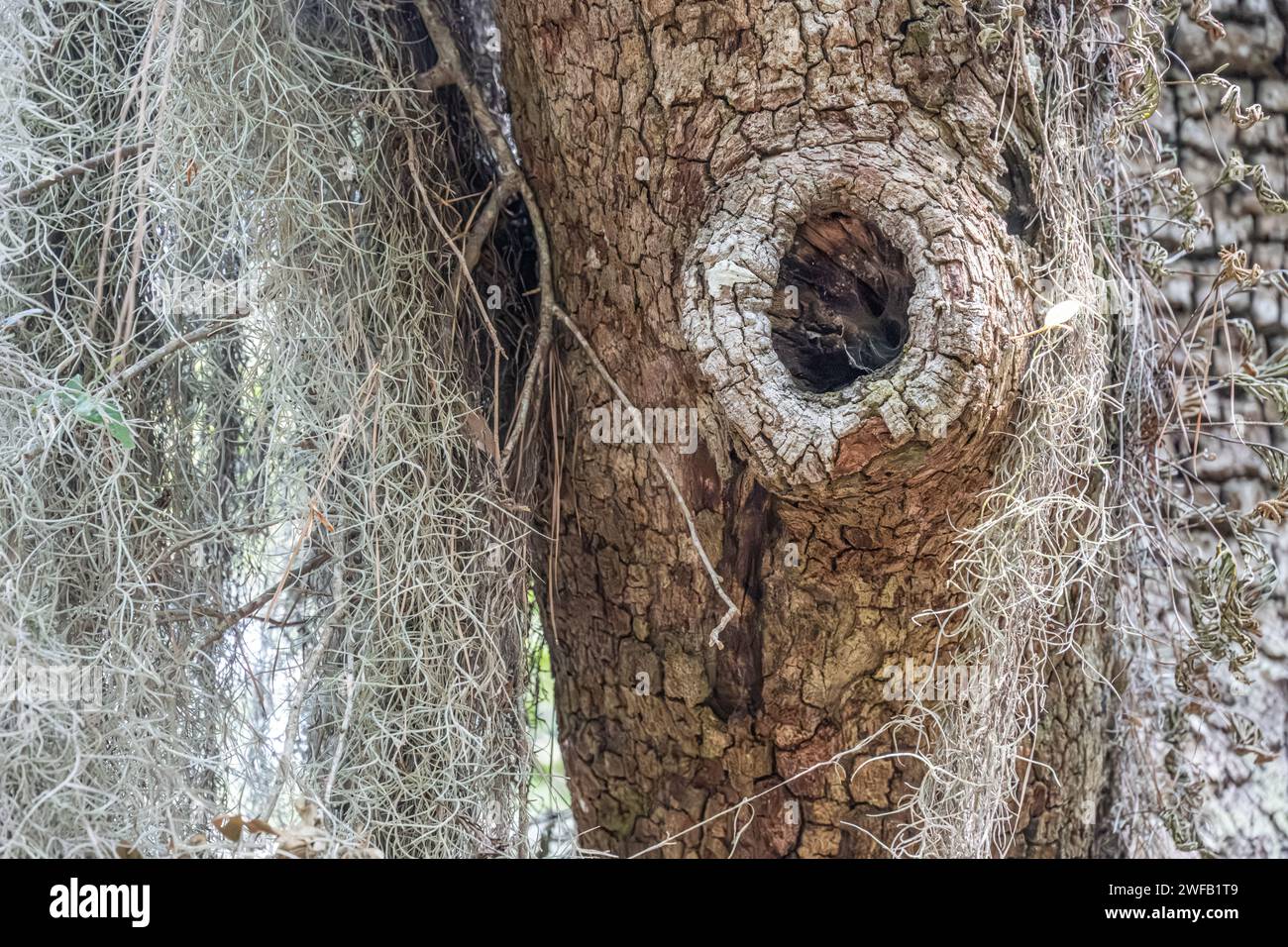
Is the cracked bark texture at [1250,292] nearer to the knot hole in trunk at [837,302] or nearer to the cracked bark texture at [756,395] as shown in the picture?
the cracked bark texture at [756,395]

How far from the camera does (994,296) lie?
0.99 metres

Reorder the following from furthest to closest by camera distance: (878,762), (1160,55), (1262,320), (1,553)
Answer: (1262,320)
(1160,55)
(878,762)
(1,553)

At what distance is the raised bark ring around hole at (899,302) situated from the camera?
38.0 inches

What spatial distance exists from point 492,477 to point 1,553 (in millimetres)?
542

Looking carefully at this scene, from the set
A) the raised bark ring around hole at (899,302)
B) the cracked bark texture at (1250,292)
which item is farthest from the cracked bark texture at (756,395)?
the cracked bark texture at (1250,292)

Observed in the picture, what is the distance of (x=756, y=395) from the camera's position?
3.28ft

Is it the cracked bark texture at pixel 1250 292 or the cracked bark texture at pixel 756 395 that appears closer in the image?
the cracked bark texture at pixel 756 395

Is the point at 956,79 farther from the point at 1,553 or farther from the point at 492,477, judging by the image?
the point at 1,553

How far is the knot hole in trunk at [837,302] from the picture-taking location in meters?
1.03

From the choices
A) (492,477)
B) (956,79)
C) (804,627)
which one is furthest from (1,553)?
(956,79)

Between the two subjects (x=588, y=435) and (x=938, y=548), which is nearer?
(x=938, y=548)

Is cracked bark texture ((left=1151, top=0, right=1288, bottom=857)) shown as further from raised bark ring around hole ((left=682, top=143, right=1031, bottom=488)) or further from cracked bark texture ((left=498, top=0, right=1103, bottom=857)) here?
raised bark ring around hole ((left=682, top=143, right=1031, bottom=488))

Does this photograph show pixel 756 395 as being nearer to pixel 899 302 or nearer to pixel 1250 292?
pixel 899 302

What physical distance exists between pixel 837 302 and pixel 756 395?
15 cm
